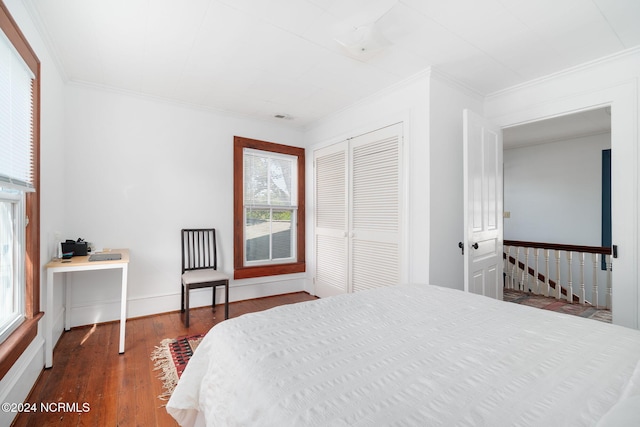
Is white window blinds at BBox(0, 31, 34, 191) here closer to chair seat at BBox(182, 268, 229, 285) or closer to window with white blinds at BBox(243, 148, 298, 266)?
chair seat at BBox(182, 268, 229, 285)

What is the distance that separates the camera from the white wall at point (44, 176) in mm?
1700

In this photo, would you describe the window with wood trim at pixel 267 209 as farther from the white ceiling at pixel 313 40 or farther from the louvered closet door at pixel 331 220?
the white ceiling at pixel 313 40

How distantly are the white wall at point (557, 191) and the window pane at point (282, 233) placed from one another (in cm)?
410

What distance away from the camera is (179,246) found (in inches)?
140

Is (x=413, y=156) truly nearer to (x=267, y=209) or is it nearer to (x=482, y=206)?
(x=482, y=206)

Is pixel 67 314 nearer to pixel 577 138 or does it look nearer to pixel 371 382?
pixel 371 382

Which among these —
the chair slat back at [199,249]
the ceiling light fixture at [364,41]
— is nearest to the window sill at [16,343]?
the chair slat back at [199,249]

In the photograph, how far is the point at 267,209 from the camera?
4195 millimetres

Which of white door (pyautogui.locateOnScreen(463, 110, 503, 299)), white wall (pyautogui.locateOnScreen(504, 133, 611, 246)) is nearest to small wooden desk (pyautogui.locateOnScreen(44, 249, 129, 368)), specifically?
white door (pyautogui.locateOnScreen(463, 110, 503, 299))

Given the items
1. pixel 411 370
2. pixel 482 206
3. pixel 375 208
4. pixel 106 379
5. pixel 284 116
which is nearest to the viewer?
pixel 411 370

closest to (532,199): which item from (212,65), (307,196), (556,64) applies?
(556,64)

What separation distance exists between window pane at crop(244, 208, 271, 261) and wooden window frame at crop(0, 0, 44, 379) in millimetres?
2212

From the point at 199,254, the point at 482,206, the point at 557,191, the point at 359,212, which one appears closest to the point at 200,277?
the point at 199,254

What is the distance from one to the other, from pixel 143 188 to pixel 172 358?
76.1 inches
